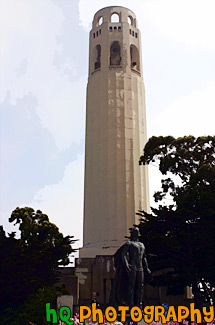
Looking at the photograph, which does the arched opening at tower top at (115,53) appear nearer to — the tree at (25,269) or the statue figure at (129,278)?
the tree at (25,269)

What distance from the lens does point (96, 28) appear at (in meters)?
42.2

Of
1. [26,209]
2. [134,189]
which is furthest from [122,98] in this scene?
[26,209]

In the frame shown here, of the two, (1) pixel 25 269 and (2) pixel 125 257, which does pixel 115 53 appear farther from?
(2) pixel 125 257

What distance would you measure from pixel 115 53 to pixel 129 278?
34359 millimetres

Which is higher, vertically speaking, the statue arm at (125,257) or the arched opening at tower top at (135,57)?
the arched opening at tower top at (135,57)

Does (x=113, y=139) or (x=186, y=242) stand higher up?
(x=113, y=139)

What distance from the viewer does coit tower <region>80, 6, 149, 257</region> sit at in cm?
3444

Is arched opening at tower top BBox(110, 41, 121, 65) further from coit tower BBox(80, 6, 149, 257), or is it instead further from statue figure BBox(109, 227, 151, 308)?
statue figure BBox(109, 227, 151, 308)

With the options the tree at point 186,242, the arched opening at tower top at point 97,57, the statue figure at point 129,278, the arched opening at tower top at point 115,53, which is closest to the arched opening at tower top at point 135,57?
the arched opening at tower top at point 115,53

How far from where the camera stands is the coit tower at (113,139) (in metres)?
34.4

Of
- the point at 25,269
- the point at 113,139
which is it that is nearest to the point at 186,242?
the point at 25,269

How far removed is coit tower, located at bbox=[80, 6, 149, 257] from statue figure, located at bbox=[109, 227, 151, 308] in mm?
20920

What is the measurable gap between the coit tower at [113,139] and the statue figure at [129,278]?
20.9m

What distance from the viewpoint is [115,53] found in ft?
138
